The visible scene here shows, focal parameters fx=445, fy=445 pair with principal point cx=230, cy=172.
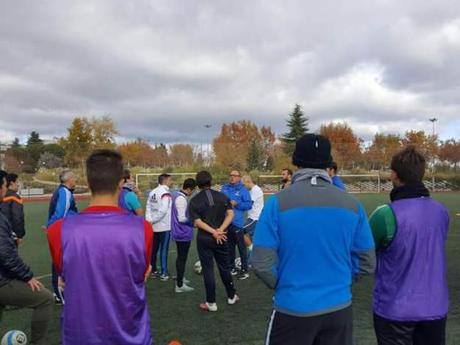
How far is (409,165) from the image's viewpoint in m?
3.00

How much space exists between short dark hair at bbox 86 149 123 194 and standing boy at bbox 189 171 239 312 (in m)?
3.63

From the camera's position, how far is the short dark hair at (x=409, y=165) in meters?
2.99

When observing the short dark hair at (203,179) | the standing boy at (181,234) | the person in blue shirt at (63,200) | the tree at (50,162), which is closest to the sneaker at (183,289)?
the standing boy at (181,234)

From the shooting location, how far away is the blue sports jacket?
8345 millimetres

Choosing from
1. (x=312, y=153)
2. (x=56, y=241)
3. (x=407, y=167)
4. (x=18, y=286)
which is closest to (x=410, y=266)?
(x=407, y=167)

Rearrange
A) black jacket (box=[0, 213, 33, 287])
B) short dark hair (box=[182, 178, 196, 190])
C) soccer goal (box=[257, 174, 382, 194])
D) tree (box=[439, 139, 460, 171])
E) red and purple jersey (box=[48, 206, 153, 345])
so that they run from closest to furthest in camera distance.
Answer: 1. red and purple jersey (box=[48, 206, 153, 345])
2. black jacket (box=[0, 213, 33, 287])
3. short dark hair (box=[182, 178, 196, 190])
4. soccer goal (box=[257, 174, 382, 194])
5. tree (box=[439, 139, 460, 171])

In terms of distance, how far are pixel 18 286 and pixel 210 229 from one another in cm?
259

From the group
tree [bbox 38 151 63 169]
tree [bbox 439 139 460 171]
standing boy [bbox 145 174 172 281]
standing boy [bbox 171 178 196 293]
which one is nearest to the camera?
standing boy [bbox 171 178 196 293]

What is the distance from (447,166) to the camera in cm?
5506

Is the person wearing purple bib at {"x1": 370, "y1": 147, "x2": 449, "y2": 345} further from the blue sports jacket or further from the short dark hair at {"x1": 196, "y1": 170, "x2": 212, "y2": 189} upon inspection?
the blue sports jacket

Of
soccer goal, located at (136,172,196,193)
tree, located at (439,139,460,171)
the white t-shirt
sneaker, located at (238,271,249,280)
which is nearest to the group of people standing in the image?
sneaker, located at (238,271,249,280)

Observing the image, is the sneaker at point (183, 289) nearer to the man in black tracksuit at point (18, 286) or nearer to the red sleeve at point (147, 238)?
the man in black tracksuit at point (18, 286)

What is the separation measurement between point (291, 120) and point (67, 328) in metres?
60.8

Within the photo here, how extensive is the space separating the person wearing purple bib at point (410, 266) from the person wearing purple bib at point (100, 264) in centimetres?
158
